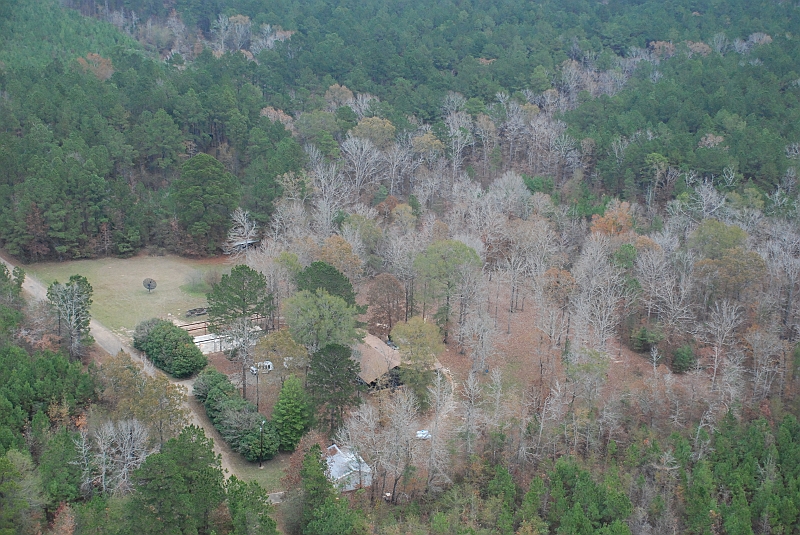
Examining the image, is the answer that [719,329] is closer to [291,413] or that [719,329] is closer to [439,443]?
[439,443]

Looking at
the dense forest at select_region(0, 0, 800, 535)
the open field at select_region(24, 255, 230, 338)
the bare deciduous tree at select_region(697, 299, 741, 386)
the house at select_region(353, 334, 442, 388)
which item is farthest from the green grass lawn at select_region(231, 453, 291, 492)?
the bare deciduous tree at select_region(697, 299, 741, 386)

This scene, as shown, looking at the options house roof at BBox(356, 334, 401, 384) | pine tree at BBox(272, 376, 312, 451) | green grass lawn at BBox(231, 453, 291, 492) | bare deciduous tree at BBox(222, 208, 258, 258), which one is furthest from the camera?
bare deciduous tree at BBox(222, 208, 258, 258)

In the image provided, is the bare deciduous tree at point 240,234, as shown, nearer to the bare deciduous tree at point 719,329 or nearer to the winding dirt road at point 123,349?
the winding dirt road at point 123,349

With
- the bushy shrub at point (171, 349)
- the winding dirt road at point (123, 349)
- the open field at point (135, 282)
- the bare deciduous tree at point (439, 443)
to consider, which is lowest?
the open field at point (135, 282)

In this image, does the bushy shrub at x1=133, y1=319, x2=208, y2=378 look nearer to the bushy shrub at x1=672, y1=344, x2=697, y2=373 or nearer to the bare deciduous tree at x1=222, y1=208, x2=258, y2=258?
the bare deciduous tree at x1=222, y1=208, x2=258, y2=258

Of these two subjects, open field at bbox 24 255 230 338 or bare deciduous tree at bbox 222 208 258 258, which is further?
bare deciduous tree at bbox 222 208 258 258

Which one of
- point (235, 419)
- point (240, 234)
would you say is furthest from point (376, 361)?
point (240, 234)

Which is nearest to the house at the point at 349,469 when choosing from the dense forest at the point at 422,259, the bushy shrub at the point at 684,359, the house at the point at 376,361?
Result: the dense forest at the point at 422,259
